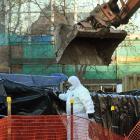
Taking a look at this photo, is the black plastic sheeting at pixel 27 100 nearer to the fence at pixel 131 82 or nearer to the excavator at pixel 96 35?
the excavator at pixel 96 35

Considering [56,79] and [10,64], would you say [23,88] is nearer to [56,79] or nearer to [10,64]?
[56,79]

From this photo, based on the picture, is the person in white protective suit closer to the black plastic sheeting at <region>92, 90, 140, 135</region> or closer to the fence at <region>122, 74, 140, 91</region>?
the black plastic sheeting at <region>92, 90, 140, 135</region>

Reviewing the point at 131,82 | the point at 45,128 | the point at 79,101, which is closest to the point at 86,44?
the point at 79,101

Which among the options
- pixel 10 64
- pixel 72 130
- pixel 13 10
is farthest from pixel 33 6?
pixel 72 130

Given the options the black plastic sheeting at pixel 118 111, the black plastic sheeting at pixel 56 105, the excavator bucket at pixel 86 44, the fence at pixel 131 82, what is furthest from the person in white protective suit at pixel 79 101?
the fence at pixel 131 82

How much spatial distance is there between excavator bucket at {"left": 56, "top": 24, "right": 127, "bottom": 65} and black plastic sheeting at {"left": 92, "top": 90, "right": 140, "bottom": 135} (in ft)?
3.10

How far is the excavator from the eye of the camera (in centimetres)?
1034

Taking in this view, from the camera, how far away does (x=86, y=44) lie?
11586mm

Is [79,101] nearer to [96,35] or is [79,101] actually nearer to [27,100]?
[27,100]

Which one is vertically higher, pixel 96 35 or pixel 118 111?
pixel 96 35

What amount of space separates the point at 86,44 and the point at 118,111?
1735 millimetres

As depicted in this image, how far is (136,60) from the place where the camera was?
36.1 metres

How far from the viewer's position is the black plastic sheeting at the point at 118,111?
11.8 meters

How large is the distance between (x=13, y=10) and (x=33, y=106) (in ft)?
74.5
